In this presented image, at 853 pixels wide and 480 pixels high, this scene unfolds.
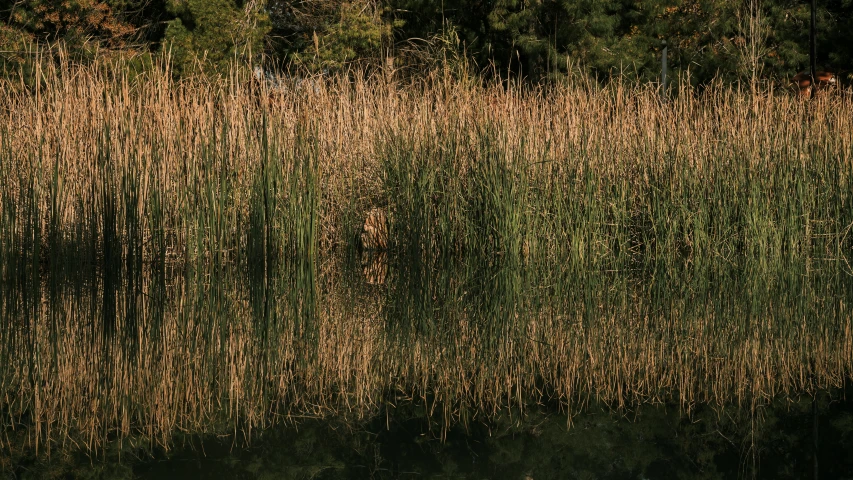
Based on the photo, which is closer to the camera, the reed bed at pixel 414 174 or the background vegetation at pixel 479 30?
the reed bed at pixel 414 174

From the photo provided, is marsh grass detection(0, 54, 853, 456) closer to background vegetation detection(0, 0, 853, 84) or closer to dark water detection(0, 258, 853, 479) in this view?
dark water detection(0, 258, 853, 479)

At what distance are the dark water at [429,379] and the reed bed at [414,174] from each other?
61 cm

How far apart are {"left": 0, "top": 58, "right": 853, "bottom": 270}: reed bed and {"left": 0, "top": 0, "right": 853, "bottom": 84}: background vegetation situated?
6888mm

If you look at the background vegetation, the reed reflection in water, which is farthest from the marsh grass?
the background vegetation

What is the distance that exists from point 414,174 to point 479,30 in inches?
430

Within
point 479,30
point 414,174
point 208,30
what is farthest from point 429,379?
point 479,30

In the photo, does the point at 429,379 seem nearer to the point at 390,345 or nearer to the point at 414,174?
the point at 390,345

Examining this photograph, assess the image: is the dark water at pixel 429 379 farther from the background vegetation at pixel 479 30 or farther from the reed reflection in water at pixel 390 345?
the background vegetation at pixel 479 30

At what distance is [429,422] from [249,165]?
3679mm

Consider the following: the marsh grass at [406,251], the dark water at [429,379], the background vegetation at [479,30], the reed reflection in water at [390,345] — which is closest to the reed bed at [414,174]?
the marsh grass at [406,251]

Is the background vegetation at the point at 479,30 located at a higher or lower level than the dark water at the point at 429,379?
higher

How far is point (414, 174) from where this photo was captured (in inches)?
266

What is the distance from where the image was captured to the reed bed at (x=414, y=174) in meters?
6.09

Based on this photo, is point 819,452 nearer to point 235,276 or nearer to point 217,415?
Result: point 217,415
